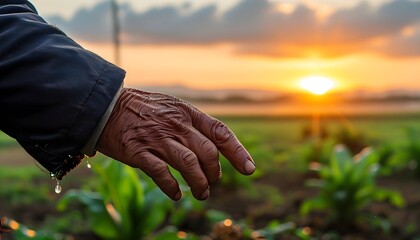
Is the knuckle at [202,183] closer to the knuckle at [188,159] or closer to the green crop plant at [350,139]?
the knuckle at [188,159]

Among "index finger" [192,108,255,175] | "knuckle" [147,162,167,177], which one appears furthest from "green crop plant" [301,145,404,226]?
"knuckle" [147,162,167,177]

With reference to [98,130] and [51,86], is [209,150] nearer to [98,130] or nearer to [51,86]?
[98,130]

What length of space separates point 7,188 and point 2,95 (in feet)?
18.4

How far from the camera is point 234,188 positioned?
686 cm

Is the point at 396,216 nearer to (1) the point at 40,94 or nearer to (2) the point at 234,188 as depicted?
(2) the point at 234,188

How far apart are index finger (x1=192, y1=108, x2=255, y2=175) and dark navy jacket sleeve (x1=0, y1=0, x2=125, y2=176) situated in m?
0.26

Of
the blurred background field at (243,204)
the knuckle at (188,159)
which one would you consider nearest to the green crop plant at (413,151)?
the blurred background field at (243,204)

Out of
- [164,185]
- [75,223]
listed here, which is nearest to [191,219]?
[75,223]

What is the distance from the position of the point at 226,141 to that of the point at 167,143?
17 centimetres

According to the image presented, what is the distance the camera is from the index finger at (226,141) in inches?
87.9

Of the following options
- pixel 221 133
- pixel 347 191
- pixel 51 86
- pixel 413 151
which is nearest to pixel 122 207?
pixel 347 191

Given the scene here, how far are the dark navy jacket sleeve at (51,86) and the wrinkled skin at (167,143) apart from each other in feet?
0.30

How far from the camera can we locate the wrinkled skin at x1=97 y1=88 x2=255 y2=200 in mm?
2158

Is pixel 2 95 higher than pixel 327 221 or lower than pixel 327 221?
higher
